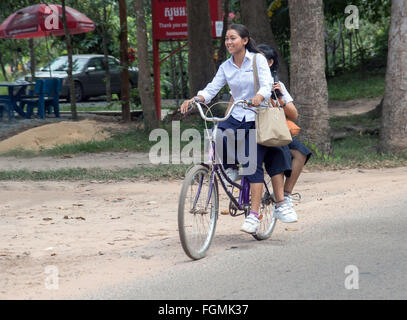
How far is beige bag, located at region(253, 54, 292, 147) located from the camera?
6.29m

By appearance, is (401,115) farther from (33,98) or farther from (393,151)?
(33,98)

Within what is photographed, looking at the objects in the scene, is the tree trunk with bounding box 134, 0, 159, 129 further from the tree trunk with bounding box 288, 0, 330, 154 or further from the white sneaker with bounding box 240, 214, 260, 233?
the white sneaker with bounding box 240, 214, 260, 233

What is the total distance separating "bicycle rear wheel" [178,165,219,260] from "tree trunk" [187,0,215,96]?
1196 cm

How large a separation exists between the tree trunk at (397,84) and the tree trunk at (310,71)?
1.01 metres

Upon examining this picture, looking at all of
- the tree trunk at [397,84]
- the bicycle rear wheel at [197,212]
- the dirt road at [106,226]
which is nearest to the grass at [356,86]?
the tree trunk at [397,84]

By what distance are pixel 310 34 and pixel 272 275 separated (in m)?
7.02

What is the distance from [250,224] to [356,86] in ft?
69.8

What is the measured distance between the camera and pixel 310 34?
1195 centimetres

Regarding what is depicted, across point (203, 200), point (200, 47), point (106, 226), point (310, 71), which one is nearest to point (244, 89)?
point (203, 200)

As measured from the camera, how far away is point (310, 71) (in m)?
12.0

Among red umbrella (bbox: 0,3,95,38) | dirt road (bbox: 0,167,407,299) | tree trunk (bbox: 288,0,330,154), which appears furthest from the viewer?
red umbrella (bbox: 0,3,95,38)

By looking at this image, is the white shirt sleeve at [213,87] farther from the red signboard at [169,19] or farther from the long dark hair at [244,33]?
the red signboard at [169,19]

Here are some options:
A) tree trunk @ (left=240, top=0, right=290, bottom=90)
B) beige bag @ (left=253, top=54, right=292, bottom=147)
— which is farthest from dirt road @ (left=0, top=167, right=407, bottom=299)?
tree trunk @ (left=240, top=0, right=290, bottom=90)

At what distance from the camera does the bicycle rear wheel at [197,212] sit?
5.85 metres
